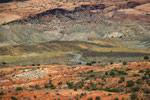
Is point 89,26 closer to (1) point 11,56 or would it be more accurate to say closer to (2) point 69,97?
(1) point 11,56

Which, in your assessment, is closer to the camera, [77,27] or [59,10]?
[77,27]

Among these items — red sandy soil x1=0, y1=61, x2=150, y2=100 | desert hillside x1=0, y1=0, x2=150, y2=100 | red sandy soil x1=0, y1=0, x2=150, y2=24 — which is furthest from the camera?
red sandy soil x1=0, y1=0, x2=150, y2=24

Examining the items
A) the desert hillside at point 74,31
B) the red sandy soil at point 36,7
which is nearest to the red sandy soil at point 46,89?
the desert hillside at point 74,31

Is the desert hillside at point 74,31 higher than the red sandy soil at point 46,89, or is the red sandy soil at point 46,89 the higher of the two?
the red sandy soil at point 46,89

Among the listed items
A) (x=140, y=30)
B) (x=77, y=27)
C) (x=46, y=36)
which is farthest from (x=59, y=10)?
(x=140, y=30)

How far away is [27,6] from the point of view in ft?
526

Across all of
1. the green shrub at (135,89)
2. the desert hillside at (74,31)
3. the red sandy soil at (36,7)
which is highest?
the green shrub at (135,89)

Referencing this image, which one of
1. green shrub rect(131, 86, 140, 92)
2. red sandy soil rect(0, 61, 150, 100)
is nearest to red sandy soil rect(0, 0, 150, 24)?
red sandy soil rect(0, 61, 150, 100)

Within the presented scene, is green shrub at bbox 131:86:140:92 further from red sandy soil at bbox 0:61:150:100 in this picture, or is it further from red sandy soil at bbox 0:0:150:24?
red sandy soil at bbox 0:0:150:24

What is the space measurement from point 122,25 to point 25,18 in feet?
210

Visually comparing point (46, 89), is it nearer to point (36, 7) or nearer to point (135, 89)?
point (135, 89)

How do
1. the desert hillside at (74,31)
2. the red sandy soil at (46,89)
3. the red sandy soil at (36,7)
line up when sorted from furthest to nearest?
the red sandy soil at (36,7) → the desert hillside at (74,31) → the red sandy soil at (46,89)

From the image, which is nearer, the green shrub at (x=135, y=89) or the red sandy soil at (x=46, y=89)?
the green shrub at (x=135, y=89)

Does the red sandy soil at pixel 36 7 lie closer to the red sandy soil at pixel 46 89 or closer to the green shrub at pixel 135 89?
the red sandy soil at pixel 46 89
